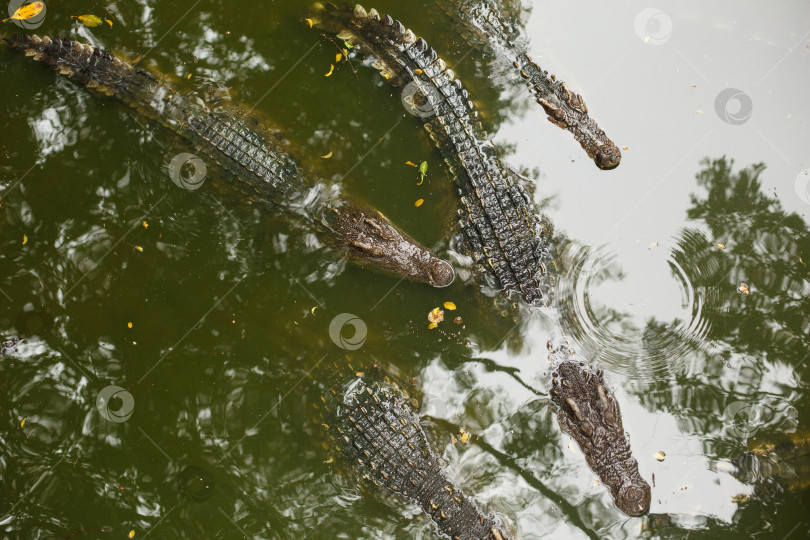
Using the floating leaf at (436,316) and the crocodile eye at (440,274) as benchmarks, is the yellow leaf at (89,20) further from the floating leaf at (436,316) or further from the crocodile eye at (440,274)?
the floating leaf at (436,316)

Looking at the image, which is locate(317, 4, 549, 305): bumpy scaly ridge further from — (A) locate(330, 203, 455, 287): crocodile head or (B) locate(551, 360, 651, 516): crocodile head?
(B) locate(551, 360, 651, 516): crocodile head

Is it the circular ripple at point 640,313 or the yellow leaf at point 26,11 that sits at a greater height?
the circular ripple at point 640,313

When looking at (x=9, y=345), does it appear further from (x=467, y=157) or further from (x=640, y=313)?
(x=640, y=313)

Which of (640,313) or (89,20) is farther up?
(640,313)

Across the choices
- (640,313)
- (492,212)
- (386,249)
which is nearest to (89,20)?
(386,249)

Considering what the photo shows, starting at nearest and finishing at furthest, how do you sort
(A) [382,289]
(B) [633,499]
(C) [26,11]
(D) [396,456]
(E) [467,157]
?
(D) [396,456] → (B) [633,499] → (E) [467,157] → (C) [26,11] → (A) [382,289]

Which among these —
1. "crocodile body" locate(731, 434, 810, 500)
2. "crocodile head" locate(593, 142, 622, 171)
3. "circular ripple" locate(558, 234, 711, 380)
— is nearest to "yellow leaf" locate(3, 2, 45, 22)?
"crocodile head" locate(593, 142, 622, 171)

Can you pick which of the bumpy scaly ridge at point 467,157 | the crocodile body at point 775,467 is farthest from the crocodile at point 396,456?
the crocodile body at point 775,467
